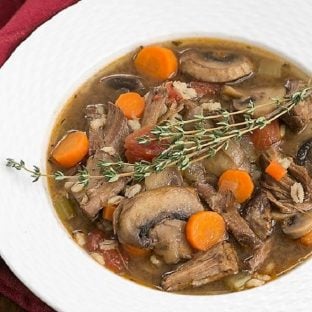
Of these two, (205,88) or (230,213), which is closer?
(230,213)

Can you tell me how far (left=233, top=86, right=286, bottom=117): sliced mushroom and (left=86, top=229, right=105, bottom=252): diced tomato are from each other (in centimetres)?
113

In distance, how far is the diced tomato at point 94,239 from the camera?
185 inches

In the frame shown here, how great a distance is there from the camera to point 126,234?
4523mm

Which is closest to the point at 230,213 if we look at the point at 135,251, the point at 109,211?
the point at 135,251

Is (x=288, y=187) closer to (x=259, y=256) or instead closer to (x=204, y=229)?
(x=259, y=256)

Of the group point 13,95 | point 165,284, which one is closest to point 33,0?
point 13,95

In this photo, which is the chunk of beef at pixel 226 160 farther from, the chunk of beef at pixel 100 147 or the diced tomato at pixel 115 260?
the diced tomato at pixel 115 260

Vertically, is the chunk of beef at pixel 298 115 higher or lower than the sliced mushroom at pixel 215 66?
lower

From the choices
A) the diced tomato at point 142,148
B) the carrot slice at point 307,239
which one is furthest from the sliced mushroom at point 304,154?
the diced tomato at point 142,148

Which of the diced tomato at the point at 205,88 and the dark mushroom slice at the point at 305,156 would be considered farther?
the diced tomato at the point at 205,88

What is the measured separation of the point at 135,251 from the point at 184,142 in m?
0.64

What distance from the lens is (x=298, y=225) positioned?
472cm

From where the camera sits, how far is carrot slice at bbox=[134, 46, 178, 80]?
5453mm

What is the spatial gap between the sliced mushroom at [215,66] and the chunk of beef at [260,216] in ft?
3.04
